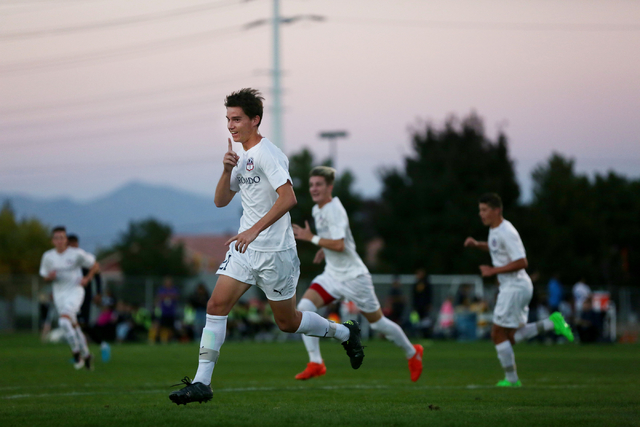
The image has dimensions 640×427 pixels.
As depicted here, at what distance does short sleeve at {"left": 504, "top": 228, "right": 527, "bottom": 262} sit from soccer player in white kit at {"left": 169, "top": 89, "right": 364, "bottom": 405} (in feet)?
12.5

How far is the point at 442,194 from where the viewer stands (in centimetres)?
4800

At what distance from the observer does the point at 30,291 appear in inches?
1313

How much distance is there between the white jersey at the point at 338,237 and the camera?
9.55m

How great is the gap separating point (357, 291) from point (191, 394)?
3.93 m

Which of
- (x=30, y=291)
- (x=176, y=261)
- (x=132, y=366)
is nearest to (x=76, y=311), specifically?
(x=132, y=366)

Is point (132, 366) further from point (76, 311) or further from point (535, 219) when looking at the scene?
point (535, 219)

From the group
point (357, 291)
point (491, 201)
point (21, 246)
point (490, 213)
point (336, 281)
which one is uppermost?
point (21, 246)

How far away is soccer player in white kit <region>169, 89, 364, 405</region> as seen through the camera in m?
6.30

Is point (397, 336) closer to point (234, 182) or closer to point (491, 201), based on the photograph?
point (491, 201)

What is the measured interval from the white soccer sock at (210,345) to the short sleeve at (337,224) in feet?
10.8

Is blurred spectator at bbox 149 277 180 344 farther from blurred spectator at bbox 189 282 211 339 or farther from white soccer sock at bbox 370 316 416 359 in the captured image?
white soccer sock at bbox 370 316 416 359

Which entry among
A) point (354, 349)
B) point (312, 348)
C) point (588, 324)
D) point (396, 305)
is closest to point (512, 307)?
point (312, 348)

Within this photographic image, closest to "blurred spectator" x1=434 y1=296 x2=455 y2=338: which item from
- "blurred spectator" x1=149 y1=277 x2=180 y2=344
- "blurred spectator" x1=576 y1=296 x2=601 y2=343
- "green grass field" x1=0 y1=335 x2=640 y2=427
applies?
"blurred spectator" x1=576 y1=296 x2=601 y2=343

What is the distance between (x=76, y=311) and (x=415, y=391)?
21.6 ft
